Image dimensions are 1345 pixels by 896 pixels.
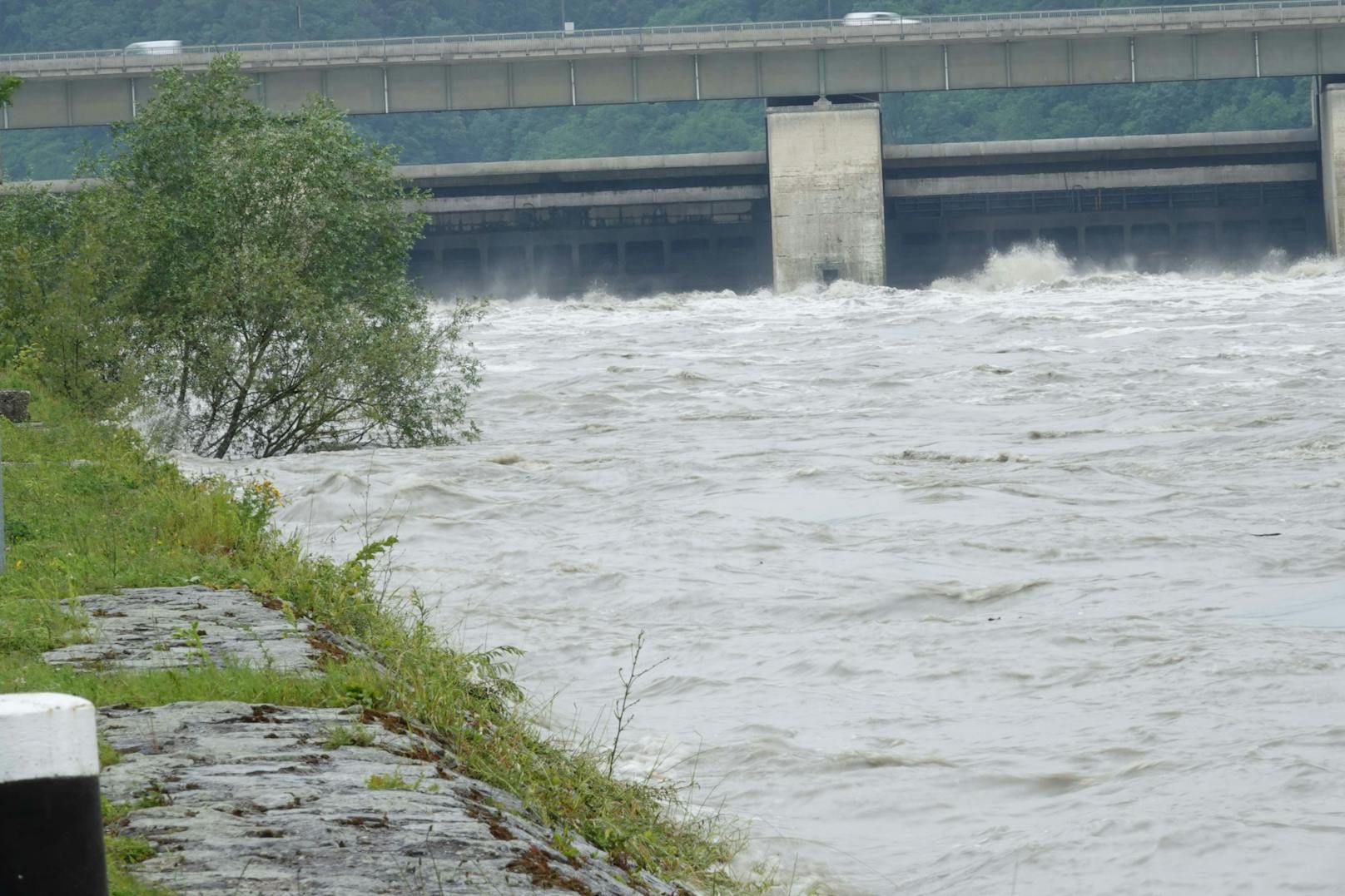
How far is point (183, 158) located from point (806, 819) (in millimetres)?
17669

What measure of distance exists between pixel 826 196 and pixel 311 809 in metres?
49.0

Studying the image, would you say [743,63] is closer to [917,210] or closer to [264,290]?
[917,210]

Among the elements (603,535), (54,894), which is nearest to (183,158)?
(603,535)

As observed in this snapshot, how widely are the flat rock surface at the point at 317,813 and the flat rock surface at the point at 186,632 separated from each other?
0.72 meters

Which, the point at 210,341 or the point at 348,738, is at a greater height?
the point at 210,341

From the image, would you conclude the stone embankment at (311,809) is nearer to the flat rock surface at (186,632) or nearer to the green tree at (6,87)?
the flat rock surface at (186,632)

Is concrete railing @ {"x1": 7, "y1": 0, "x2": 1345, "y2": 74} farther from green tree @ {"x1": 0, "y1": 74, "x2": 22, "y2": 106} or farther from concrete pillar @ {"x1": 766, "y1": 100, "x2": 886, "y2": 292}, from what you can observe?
green tree @ {"x1": 0, "y1": 74, "x2": 22, "y2": 106}

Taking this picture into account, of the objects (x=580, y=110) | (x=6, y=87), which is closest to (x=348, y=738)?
(x=6, y=87)

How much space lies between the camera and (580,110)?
9881 centimetres

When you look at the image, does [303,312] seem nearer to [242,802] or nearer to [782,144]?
[242,802]

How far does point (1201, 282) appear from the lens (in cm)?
5012

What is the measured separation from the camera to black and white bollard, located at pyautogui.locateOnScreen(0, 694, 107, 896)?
2910 mm

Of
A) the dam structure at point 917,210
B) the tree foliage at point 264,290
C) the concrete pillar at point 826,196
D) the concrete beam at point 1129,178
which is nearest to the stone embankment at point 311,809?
the tree foliage at point 264,290

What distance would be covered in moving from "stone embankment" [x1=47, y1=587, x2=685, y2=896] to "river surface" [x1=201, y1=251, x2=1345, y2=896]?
1.66 meters
